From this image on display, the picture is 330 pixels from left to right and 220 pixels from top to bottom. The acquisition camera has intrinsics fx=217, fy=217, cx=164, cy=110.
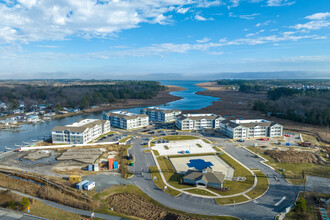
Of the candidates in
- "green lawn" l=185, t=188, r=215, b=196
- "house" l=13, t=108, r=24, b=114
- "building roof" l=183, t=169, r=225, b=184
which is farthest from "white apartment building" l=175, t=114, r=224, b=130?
"house" l=13, t=108, r=24, b=114

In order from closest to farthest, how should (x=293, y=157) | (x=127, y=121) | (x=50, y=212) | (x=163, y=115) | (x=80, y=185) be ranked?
(x=50, y=212) → (x=80, y=185) → (x=293, y=157) → (x=127, y=121) → (x=163, y=115)

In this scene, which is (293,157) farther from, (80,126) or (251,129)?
(80,126)

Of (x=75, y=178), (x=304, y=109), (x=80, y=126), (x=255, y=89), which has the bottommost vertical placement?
(x=75, y=178)

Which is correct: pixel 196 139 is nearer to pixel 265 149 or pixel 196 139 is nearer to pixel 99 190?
pixel 265 149

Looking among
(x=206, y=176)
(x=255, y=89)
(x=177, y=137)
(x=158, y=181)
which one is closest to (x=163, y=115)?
(x=177, y=137)

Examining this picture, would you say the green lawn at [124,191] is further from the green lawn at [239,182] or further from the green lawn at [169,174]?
the green lawn at [239,182]

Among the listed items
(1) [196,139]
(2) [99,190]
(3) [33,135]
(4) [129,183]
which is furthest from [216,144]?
(3) [33,135]
